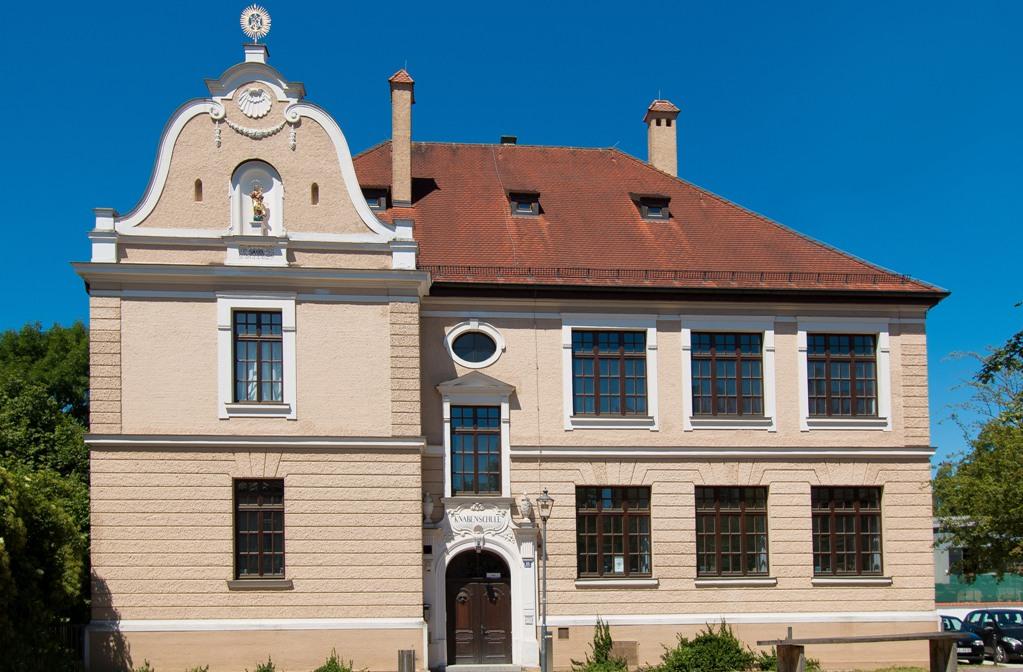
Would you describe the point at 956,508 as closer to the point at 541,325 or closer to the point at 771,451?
the point at 771,451

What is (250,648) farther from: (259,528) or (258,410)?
(258,410)

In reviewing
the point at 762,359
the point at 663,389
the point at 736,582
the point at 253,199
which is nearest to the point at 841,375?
the point at 762,359

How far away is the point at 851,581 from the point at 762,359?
5.53 meters

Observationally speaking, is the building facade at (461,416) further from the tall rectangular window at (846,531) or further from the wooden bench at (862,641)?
the wooden bench at (862,641)

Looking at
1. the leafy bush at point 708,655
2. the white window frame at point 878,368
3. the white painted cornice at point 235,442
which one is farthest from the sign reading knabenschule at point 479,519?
the white window frame at point 878,368

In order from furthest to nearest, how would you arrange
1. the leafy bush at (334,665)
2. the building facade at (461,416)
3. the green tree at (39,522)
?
the building facade at (461,416), the leafy bush at (334,665), the green tree at (39,522)

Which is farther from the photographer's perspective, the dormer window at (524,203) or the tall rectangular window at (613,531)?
the dormer window at (524,203)

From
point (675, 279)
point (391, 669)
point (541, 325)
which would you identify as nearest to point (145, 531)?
point (391, 669)

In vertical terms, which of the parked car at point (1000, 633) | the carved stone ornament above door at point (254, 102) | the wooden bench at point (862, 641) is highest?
the carved stone ornament above door at point (254, 102)

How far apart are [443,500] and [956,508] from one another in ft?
41.5

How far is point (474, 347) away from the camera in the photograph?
2934 centimetres

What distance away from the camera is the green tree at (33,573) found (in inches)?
869

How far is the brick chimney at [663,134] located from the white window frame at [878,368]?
7190 mm

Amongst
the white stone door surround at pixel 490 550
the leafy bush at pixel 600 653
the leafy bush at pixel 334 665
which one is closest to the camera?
the leafy bush at pixel 334 665
